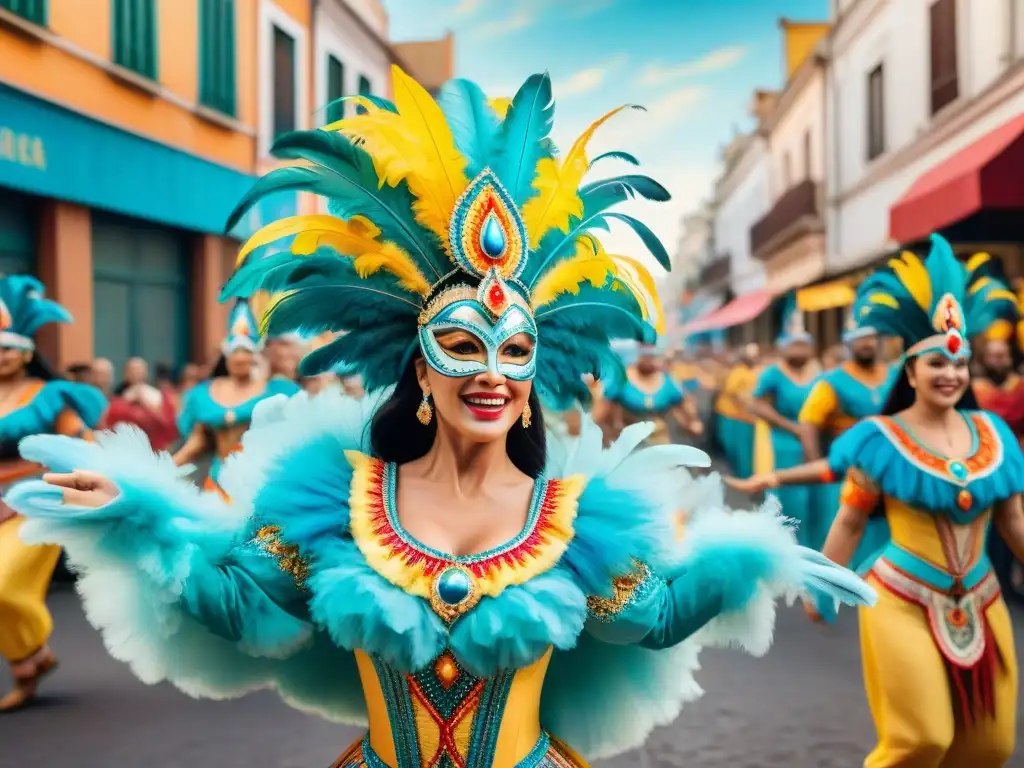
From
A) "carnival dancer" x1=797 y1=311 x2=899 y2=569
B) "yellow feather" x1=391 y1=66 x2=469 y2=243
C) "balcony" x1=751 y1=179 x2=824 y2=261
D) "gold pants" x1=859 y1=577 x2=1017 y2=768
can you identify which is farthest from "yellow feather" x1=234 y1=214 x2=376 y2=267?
"balcony" x1=751 y1=179 x2=824 y2=261

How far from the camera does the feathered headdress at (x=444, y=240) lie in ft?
7.84

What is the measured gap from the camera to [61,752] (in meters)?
4.85

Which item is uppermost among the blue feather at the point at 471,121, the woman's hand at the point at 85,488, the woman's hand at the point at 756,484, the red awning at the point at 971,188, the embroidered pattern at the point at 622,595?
the red awning at the point at 971,188

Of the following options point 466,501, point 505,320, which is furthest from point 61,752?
point 505,320

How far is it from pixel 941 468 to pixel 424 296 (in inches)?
92.8

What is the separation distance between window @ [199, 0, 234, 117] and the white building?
947cm

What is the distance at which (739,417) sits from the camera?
48.2ft

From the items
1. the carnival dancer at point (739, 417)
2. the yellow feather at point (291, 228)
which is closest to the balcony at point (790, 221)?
the carnival dancer at point (739, 417)

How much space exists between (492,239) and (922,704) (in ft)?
7.98

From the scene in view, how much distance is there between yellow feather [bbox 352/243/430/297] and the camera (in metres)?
2.43

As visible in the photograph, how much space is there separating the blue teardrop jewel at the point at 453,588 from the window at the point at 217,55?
47.2 ft

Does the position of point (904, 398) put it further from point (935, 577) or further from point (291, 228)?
point (291, 228)

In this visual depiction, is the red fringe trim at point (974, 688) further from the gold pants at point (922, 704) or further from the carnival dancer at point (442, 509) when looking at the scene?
the carnival dancer at point (442, 509)

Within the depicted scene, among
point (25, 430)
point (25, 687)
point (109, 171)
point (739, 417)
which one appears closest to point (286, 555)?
point (25, 430)
